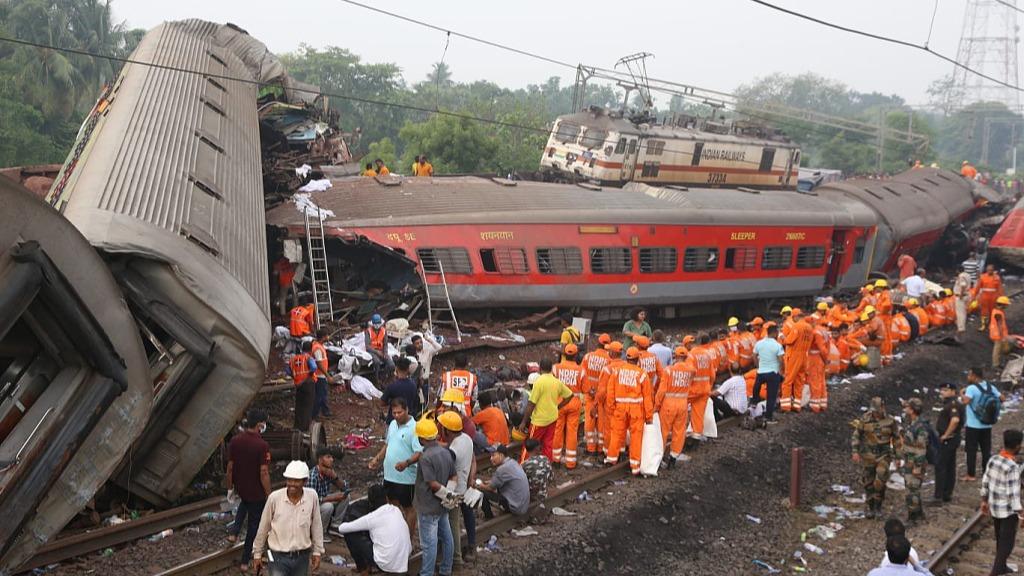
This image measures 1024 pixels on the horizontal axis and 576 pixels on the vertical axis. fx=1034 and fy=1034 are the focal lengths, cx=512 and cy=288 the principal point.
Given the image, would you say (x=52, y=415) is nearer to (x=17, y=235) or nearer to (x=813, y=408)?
(x=17, y=235)

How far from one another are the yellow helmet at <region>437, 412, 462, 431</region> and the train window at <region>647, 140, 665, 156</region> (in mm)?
20909

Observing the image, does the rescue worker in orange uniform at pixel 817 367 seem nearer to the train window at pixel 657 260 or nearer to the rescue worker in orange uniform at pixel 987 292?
the train window at pixel 657 260

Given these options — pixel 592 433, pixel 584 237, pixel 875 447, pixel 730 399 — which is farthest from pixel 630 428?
pixel 584 237

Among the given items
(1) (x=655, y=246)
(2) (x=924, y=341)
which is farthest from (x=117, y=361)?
(2) (x=924, y=341)

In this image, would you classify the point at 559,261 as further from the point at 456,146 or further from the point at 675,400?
the point at 456,146

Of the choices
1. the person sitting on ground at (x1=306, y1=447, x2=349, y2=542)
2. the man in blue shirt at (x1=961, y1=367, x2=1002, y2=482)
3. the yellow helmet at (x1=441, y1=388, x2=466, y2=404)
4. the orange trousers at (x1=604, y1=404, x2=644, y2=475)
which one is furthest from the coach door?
the person sitting on ground at (x1=306, y1=447, x2=349, y2=542)

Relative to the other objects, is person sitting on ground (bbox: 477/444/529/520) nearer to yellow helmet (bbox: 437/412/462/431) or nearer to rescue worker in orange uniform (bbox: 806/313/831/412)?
yellow helmet (bbox: 437/412/462/431)

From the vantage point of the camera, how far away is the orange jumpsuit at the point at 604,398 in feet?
38.5

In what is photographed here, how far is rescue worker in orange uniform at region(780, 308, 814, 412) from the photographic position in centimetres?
1516

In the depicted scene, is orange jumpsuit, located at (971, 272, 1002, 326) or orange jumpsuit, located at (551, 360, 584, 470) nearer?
orange jumpsuit, located at (551, 360, 584, 470)

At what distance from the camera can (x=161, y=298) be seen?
845 cm

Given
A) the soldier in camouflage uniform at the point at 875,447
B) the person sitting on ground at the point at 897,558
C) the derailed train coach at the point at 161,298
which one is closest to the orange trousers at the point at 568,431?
the soldier in camouflage uniform at the point at 875,447

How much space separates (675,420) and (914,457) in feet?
8.66

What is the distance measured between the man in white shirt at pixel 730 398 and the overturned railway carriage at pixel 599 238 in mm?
5857
